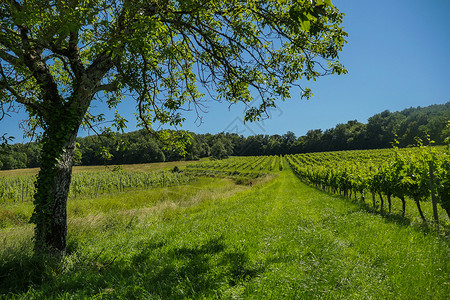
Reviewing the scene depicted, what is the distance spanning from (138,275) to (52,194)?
2613mm

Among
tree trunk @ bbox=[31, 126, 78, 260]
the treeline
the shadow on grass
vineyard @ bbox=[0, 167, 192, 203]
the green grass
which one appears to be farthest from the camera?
the treeline

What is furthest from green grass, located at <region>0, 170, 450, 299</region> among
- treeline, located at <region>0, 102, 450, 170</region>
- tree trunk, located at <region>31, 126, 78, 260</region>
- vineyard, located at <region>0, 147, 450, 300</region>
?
treeline, located at <region>0, 102, 450, 170</region>

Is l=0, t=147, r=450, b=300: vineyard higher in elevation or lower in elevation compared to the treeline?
lower

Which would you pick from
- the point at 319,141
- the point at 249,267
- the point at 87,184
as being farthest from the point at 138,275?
the point at 319,141

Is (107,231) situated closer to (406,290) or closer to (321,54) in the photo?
(406,290)

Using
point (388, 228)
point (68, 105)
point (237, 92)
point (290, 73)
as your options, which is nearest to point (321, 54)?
point (290, 73)

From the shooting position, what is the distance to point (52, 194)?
13.8 ft

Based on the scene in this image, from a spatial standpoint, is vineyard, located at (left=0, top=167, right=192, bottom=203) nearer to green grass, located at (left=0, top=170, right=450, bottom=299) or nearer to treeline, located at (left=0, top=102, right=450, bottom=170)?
green grass, located at (left=0, top=170, right=450, bottom=299)

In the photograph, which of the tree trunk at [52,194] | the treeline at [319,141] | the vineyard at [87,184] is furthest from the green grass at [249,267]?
the treeline at [319,141]

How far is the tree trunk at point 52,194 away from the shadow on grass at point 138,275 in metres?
0.40

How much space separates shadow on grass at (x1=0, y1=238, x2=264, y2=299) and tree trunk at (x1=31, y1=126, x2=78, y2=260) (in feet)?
1.31

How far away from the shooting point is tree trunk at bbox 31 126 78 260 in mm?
4160

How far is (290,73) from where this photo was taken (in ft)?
18.7

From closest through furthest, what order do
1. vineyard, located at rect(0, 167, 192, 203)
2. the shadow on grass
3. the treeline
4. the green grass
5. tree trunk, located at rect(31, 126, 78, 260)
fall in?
the green grass → the shadow on grass → tree trunk, located at rect(31, 126, 78, 260) → vineyard, located at rect(0, 167, 192, 203) → the treeline
